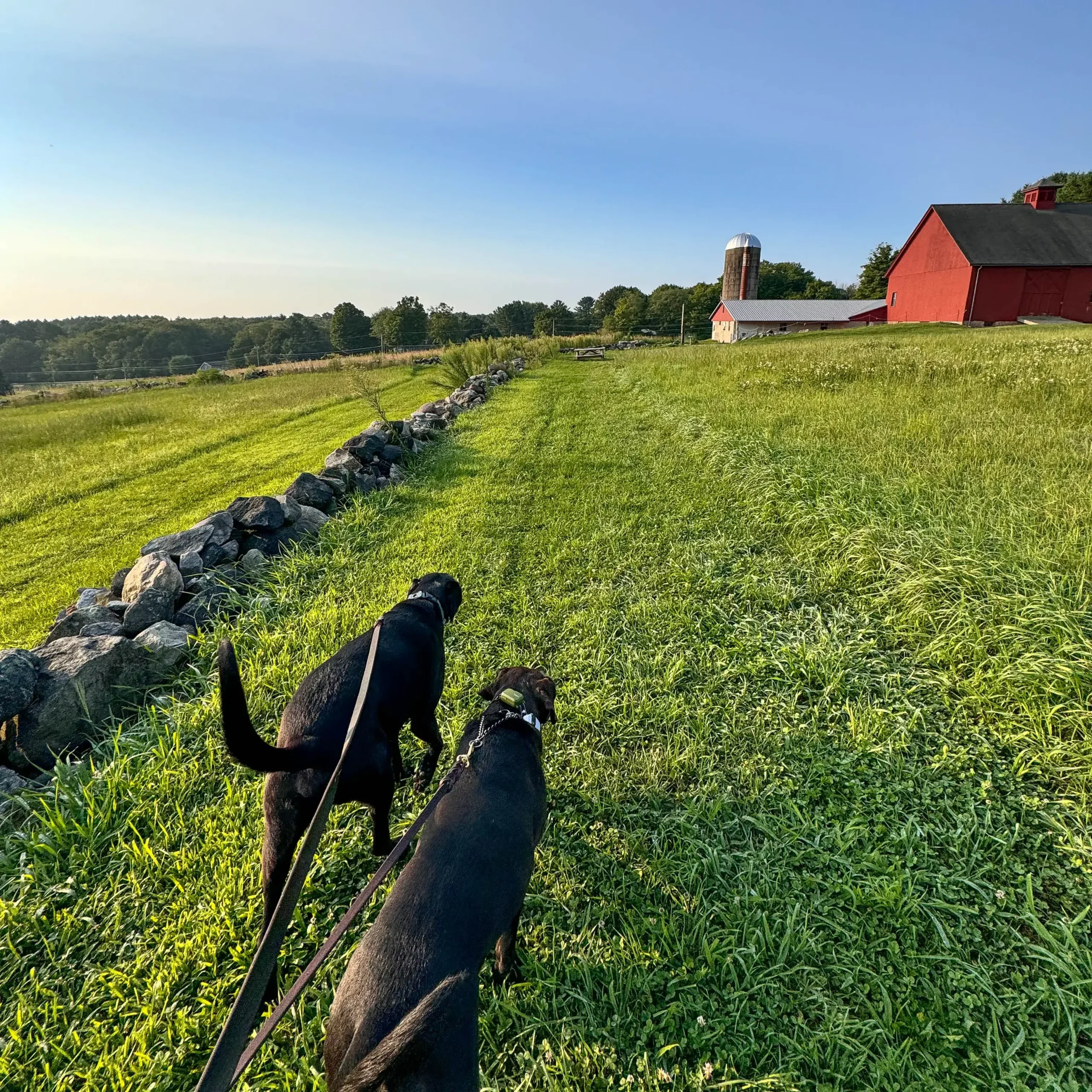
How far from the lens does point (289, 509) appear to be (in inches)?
215

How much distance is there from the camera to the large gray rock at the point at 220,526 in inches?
185

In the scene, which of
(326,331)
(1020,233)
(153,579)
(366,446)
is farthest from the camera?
(326,331)

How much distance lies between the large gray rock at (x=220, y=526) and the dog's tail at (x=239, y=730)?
3638mm

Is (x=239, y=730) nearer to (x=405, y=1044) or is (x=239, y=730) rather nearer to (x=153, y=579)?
(x=405, y=1044)

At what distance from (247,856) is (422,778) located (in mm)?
795

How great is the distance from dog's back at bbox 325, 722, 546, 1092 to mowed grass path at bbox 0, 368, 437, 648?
4323 millimetres

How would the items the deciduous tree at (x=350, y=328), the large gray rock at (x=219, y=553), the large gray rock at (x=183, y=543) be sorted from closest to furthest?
the large gray rock at (x=183, y=543) < the large gray rock at (x=219, y=553) < the deciduous tree at (x=350, y=328)

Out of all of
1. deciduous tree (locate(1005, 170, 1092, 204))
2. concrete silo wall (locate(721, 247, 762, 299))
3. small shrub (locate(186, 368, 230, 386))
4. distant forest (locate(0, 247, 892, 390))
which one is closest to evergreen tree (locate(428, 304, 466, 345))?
distant forest (locate(0, 247, 892, 390))

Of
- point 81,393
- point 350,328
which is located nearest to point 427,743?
point 81,393

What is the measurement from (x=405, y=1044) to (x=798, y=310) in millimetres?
55901

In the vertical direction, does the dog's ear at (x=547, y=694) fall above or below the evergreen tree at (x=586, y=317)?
below

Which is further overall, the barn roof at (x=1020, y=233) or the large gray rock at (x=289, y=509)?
the barn roof at (x=1020, y=233)

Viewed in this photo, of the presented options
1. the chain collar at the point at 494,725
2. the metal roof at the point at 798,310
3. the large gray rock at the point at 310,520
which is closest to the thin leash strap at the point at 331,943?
the chain collar at the point at 494,725

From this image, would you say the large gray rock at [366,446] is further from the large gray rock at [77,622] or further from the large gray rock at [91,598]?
the large gray rock at [77,622]
